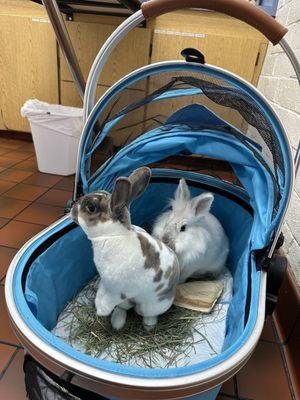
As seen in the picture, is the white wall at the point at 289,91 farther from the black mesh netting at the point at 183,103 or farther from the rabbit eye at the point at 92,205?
the rabbit eye at the point at 92,205

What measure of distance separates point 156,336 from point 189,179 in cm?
77

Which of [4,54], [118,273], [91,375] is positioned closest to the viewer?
[91,375]

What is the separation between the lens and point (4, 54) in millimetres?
2775

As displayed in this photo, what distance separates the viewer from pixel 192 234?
1.25 m

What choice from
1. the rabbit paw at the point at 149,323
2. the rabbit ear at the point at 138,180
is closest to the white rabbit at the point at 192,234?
the rabbit paw at the point at 149,323

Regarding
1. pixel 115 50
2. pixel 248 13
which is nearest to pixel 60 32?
pixel 115 50

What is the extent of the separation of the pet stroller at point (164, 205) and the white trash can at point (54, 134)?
0.80 metres

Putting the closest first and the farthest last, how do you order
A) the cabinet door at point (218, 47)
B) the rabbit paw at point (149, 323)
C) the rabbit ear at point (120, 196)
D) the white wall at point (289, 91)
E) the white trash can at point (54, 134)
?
the rabbit ear at point (120, 196)
the rabbit paw at point (149, 323)
the white wall at point (289, 91)
the white trash can at point (54, 134)
the cabinet door at point (218, 47)

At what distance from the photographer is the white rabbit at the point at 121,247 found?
33.7 inches

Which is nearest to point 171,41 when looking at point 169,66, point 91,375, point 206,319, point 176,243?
point 169,66

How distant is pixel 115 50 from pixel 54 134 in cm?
89

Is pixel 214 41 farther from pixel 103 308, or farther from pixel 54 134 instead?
pixel 103 308

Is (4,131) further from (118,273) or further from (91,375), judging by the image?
(91,375)

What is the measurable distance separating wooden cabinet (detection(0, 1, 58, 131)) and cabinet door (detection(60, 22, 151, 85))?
23 centimetres
